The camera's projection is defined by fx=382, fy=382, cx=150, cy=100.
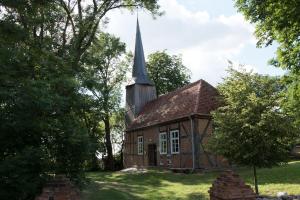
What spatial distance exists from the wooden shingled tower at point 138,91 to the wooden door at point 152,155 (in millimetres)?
6529

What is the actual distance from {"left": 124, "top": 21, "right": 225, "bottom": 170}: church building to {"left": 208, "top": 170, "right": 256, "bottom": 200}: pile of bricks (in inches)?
646

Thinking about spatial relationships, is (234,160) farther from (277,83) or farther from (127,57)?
(127,57)

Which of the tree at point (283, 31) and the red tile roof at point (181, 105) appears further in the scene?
the red tile roof at point (181, 105)

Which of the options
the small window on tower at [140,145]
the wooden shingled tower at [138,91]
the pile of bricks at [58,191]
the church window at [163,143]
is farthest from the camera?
the wooden shingled tower at [138,91]

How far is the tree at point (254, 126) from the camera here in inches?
500

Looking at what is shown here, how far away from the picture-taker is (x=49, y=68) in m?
13.1

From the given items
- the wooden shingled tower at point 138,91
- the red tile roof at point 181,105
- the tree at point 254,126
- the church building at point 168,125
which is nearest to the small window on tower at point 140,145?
the church building at point 168,125

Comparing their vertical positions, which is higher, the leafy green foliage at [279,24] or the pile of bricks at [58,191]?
the leafy green foliage at [279,24]

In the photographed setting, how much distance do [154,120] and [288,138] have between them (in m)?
17.9

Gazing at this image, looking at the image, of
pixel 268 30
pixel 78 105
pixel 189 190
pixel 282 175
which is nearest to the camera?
pixel 78 105

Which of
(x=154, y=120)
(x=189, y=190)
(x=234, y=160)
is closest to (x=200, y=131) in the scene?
(x=154, y=120)

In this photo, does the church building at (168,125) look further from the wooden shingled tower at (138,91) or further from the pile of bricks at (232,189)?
the pile of bricks at (232,189)

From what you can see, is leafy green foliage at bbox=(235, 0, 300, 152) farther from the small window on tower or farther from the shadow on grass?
the small window on tower

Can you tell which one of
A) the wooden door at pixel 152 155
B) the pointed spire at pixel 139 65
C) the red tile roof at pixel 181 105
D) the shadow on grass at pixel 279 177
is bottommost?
the shadow on grass at pixel 279 177
